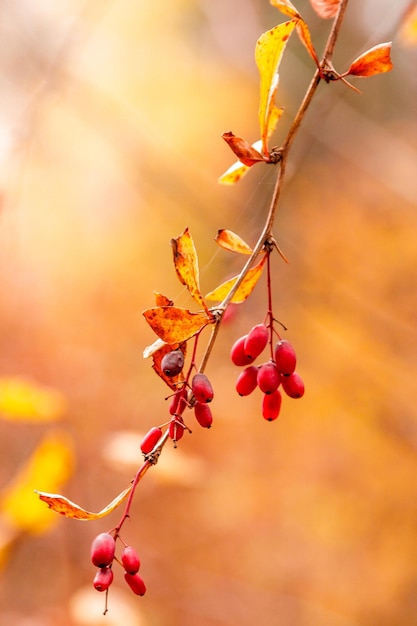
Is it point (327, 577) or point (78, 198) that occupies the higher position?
point (78, 198)

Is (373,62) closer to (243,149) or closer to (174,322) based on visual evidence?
(243,149)

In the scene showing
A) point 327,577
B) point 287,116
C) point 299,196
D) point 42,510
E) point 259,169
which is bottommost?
point 42,510

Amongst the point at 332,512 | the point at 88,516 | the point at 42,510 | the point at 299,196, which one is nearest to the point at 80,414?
the point at 332,512

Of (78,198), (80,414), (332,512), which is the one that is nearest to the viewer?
(332,512)

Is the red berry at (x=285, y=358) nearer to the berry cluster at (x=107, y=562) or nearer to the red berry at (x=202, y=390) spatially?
the red berry at (x=202, y=390)

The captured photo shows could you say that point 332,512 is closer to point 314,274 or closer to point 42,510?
point 314,274
